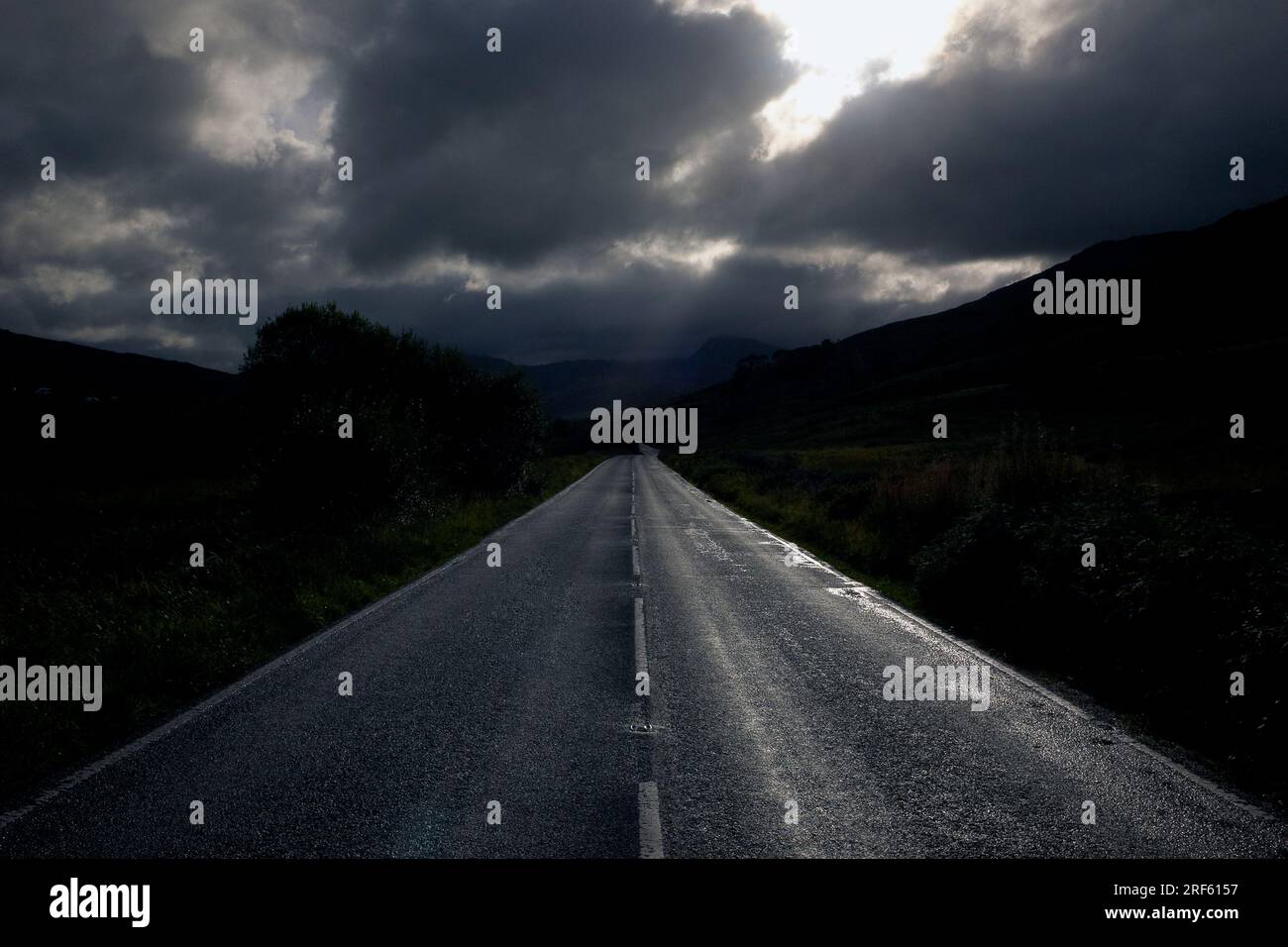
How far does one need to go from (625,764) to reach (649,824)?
42.4 inches

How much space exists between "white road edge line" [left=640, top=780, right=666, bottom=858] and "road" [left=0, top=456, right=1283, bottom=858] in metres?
0.02

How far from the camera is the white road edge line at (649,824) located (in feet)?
13.7

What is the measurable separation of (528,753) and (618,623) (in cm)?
501

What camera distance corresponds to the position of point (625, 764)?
5.57 meters

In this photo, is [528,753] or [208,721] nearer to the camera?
[528,753]

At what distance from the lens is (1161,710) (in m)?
6.85

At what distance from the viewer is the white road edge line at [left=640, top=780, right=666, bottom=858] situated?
4176 mm

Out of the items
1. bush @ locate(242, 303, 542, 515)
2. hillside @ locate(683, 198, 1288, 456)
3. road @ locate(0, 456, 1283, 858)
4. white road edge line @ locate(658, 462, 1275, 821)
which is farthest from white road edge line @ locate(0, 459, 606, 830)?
hillside @ locate(683, 198, 1288, 456)

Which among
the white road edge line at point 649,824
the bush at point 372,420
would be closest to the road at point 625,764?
the white road edge line at point 649,824

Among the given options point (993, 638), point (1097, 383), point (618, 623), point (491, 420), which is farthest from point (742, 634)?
point (1097, 383)

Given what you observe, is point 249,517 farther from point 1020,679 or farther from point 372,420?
point 1020,679

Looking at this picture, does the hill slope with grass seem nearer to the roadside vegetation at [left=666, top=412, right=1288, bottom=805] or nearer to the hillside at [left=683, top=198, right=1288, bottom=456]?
the roadside vegetation at [left=666, top=412, right=1288, bottom=805]
